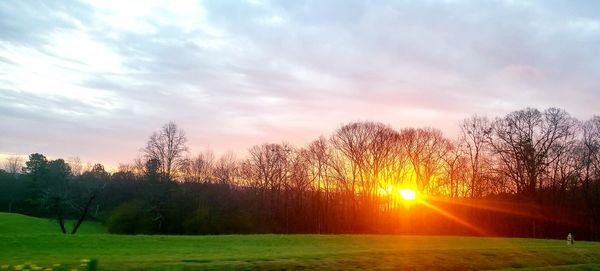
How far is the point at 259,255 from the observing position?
24484 mm

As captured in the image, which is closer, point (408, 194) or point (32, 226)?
point (32, 226)

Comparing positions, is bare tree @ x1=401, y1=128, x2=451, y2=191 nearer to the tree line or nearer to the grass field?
the tree line

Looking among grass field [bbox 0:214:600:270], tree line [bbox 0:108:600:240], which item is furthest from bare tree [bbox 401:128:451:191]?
grass field [bbox 0:214:600:270]

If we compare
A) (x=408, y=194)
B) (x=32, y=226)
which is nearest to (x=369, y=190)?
(x=408, y=194)

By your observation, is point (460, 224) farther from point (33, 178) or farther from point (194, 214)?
point (33, 178)

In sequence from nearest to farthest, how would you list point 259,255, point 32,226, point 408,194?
point 259,255 < point 32,226 < point 408,194

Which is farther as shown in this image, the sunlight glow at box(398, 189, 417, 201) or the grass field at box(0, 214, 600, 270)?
the sunlight glow at box(398, 189, 417, 201)

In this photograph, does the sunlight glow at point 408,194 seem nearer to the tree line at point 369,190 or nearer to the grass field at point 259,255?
the tree line at point 369,190

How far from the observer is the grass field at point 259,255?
65.6 ft

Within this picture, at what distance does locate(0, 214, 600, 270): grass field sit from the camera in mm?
19984

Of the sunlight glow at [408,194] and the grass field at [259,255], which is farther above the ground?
the sunlight glow at [408,194]

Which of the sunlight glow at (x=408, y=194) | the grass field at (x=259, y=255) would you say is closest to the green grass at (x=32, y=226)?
the grass field at (x=259, y=255)

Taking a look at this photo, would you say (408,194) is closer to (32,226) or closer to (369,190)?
(369,190)

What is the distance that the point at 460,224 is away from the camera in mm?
75500
